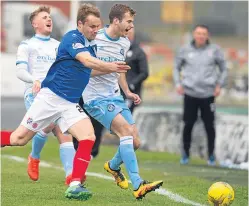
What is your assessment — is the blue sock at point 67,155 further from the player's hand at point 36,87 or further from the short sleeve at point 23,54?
the short sleeve at point 23,54

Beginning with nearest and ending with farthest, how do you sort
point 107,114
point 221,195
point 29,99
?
point 221,195, point 107,114, point 29,99

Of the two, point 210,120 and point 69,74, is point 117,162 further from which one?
point 210,120

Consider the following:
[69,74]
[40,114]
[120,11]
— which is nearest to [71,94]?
[69,74]

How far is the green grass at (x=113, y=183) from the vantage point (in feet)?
29.8

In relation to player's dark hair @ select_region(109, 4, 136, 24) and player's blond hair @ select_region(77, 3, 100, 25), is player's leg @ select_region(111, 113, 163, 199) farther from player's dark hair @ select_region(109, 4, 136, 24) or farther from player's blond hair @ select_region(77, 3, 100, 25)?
player's blond hair @ select_region(77, 3, 100, 25)

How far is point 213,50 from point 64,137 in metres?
4.70

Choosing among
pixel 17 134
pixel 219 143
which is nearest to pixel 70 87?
pixel 17 134

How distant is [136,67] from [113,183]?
4141mm

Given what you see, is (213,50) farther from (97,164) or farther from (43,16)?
(43,16)

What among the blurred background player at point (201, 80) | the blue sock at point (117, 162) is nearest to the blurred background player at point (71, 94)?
the blue sock at point (117, 162)

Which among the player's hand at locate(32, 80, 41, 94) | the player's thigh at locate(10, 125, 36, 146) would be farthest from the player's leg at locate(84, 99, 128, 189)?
the player's thigh at locate(10, 125, 36, 146)

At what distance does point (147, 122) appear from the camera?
676 inches

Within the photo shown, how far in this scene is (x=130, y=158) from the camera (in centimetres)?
954

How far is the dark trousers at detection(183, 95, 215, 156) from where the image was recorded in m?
14.7
